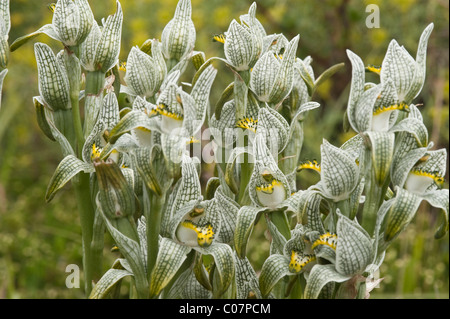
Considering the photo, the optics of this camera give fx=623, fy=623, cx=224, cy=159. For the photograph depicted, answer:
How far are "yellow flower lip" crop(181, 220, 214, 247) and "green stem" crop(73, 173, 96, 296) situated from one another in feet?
0.64

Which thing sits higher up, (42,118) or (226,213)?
(42,118)

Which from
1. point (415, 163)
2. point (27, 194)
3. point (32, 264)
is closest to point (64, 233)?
point (32, 264)

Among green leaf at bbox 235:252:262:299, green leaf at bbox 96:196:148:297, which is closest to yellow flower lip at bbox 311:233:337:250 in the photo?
green leaf at bbox 235:252:262:299

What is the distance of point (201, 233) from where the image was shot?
0.84m

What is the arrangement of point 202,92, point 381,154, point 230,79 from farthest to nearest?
point 230,79 → point 202,92 → point 381,154

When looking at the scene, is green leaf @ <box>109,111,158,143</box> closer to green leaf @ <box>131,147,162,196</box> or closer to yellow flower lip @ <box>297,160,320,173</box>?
green leaf @ <box>131,147,162,196</box>

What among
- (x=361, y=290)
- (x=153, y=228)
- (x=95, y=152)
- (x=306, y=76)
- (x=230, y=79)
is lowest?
(x=361, y=290)

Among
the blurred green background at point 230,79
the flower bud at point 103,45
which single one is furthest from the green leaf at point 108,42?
the blurred green background at point 230,79

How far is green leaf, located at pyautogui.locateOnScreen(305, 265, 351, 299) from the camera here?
2.59 ft

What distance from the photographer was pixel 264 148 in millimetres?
843

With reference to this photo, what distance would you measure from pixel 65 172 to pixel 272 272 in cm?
32

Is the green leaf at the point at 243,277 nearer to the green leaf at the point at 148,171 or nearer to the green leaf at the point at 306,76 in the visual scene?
the green leaf at the point at 148,171

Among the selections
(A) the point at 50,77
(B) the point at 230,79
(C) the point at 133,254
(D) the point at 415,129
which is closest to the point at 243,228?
(C) the point at 133,254

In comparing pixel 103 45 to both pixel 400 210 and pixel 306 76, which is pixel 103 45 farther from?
pixel 400 210
